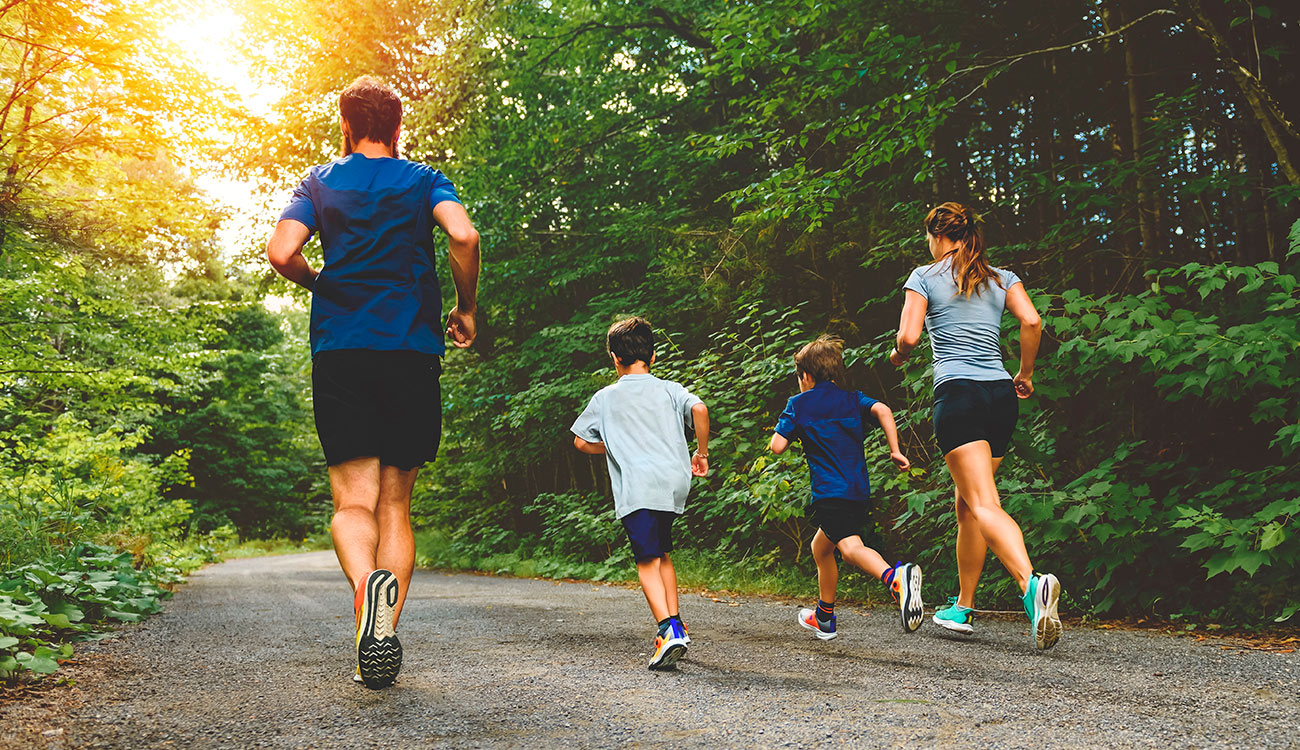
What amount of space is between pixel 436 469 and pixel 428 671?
14.3 metres

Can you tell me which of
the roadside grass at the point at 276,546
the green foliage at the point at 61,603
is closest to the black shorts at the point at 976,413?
the green foliage at the point at 61,603

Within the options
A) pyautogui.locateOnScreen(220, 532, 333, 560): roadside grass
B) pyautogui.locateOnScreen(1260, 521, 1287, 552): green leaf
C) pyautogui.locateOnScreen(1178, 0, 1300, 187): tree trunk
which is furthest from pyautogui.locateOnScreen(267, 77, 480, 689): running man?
pyautogui.locateOnScreen(220, 532, 333, 560): roadside grass

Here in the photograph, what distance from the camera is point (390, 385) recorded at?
120 inches

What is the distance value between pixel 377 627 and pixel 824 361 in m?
2.97

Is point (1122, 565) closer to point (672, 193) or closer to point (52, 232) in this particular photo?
point (672, 193)

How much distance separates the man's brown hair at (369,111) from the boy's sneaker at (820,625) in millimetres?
3174

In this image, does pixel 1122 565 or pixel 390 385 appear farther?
pixel 1122 565

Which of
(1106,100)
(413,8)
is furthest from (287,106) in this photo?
(1106,100)

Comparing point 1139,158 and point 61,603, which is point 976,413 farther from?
point 61,603

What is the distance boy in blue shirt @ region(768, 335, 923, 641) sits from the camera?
14.8ft

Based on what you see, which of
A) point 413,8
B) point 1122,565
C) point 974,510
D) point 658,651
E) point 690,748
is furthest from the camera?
point 413,8

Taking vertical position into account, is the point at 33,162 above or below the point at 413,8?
below

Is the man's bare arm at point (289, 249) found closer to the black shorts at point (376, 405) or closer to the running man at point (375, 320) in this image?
the running man at point (375, 320)

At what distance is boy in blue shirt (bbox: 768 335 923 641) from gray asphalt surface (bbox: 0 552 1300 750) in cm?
36
